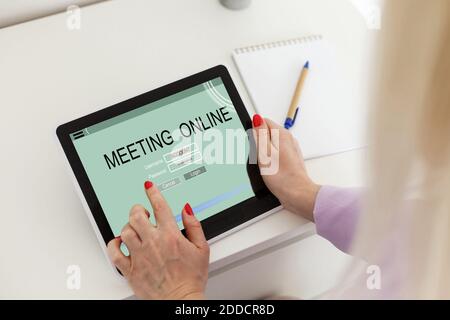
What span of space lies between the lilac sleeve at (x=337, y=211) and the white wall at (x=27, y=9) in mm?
485

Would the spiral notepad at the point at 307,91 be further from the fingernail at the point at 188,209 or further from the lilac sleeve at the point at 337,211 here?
the fingernail at the point at 188,209

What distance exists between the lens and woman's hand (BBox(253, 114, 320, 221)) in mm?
644

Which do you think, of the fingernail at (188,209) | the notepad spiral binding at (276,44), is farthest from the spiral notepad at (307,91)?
the fingernail at (188,209)

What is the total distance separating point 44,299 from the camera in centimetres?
60

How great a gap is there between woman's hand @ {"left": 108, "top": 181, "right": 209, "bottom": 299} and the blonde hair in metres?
0.20

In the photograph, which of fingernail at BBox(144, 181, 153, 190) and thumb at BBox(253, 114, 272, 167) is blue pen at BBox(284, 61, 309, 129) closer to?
thumb at BBox(253, 114, 272, 167)

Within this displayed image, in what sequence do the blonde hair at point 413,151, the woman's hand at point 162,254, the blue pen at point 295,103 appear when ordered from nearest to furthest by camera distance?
the blonde hair at point 413,151, the woman's hand at point 162,254, the blue pen at point 295,103

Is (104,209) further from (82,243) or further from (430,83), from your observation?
(430,83)

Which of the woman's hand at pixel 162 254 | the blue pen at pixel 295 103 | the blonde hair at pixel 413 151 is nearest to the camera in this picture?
the blonde hair at pixel 413 151

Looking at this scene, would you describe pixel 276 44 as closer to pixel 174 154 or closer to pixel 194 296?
pixel 174 154

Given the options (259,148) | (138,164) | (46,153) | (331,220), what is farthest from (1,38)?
(331,220)

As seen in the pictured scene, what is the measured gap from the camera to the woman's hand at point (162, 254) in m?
0.59

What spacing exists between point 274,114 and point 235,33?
0.16 m

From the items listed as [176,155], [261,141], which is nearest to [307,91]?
[261,141]
